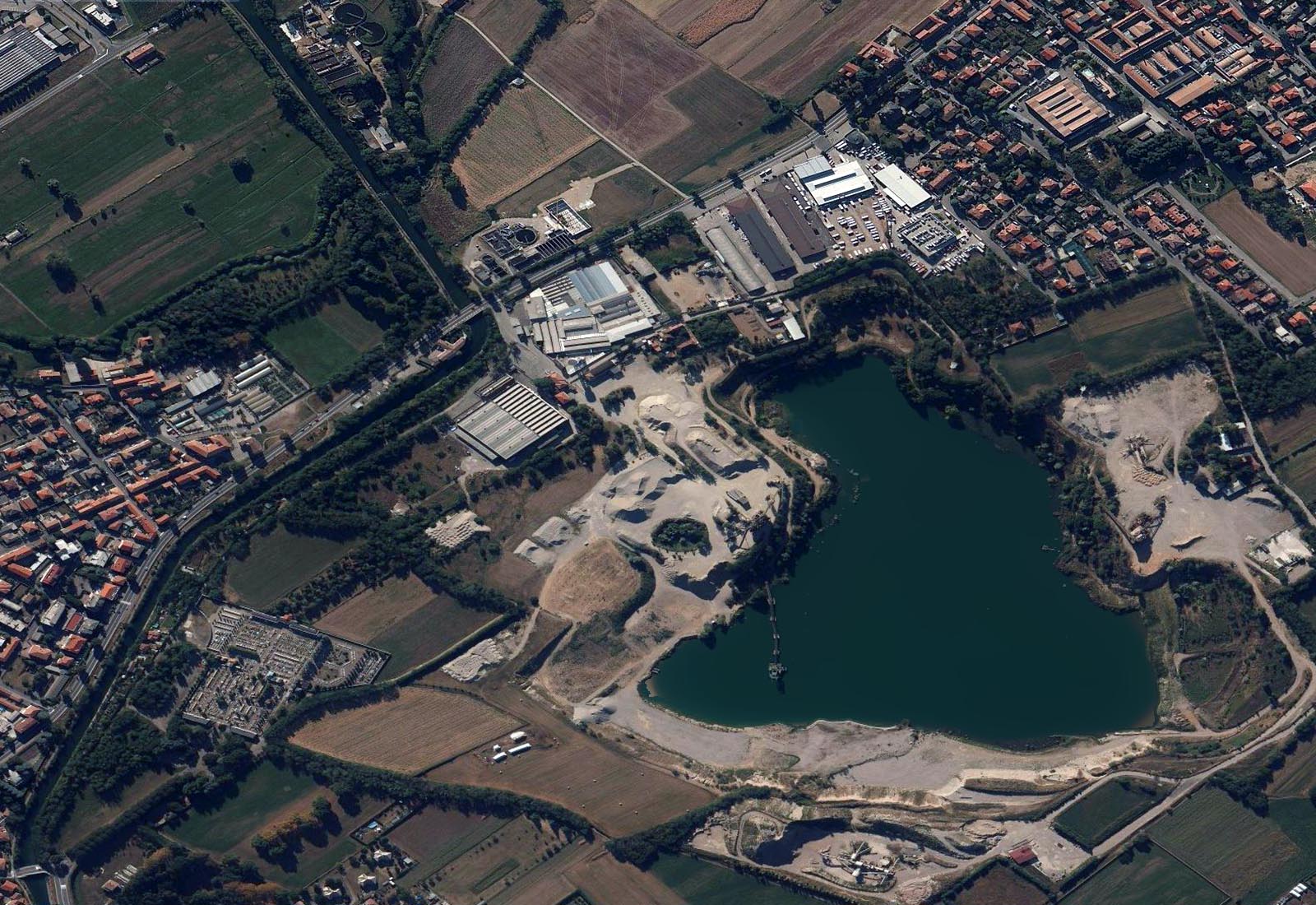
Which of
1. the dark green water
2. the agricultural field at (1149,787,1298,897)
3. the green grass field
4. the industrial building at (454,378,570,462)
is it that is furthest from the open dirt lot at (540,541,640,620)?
the agricultural field at (1149,787,1298,897)

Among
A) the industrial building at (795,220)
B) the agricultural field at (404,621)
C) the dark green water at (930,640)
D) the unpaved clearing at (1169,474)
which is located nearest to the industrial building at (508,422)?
the agricultural field at (404,621)

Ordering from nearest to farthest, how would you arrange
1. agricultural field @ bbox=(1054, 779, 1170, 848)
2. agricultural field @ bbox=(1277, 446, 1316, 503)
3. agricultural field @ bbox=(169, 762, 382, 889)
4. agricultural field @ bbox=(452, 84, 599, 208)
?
agricultural field @ bbox=(1054, 779, 1170, 848) → agricultural field @ bbox=(169, 762, 382, 889) → agricultural field @ bbox=(1277, 446, 1316, 503) → agricultural field @ bbox=(452, 84, 599, 208)

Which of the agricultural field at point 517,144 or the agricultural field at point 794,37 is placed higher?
the agricultural field at point 517,144

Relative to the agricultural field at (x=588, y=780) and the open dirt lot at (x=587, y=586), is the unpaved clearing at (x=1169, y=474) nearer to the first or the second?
the open dirt lot at (x=587, y=586)

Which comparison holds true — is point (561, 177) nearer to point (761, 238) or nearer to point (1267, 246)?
point (761, 238)

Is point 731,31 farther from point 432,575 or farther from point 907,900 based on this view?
point 907,900

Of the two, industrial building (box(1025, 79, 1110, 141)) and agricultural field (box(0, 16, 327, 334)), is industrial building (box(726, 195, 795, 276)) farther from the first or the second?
agricultural field (box(0, 16, 327, 334))
